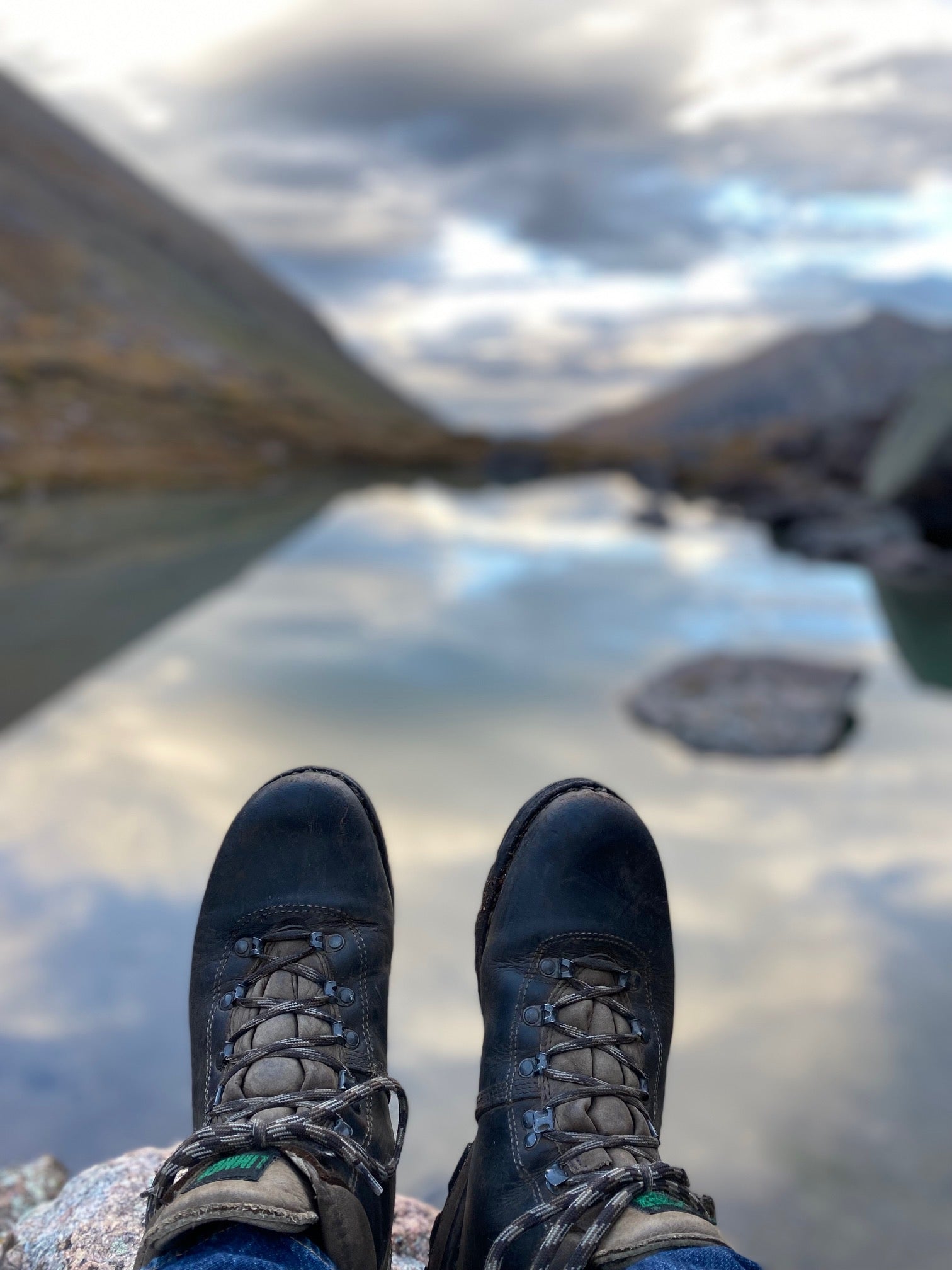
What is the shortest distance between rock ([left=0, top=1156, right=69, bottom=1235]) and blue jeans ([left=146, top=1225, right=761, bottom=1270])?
0.56m

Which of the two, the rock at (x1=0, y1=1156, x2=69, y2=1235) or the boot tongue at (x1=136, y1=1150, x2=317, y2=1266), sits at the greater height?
the rock at (x1=0, y1=1156, x2=69, y2=1235)

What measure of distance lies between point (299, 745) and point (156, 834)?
82cm

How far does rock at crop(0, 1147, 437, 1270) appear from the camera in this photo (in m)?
1.32

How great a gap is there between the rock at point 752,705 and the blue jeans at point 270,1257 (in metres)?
2.28

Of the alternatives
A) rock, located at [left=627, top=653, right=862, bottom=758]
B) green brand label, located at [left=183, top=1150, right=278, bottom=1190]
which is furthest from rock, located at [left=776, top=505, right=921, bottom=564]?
green brand label, located at [left=183, top=1150, right=278, bottom=1190]

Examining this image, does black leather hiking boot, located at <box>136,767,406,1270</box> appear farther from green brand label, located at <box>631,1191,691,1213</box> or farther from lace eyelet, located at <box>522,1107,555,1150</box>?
green brand label, located at <box>631,1191,691,1213</box>

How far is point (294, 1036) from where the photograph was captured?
1600mm

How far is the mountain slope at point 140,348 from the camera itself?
20.9m

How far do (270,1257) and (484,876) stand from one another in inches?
54.1

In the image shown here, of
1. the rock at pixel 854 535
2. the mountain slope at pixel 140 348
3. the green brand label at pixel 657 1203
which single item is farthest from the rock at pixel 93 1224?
the mountain slope at pixel 140 348

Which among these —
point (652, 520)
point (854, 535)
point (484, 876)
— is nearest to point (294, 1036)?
point (484, 876)

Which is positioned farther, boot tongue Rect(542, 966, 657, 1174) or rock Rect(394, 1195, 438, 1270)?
rock Rect(394, 1195, 438, 1270)

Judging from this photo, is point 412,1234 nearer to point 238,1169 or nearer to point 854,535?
point 238,1169

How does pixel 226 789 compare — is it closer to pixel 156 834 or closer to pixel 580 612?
pixel 156 834
